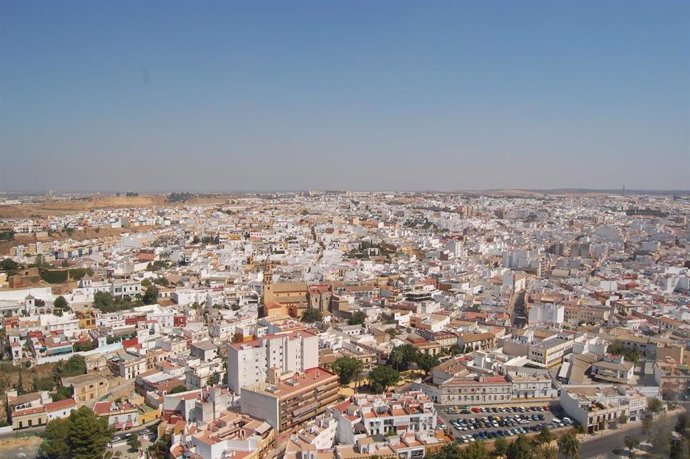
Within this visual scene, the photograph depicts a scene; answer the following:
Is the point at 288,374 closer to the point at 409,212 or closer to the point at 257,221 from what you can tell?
the point at 257,221

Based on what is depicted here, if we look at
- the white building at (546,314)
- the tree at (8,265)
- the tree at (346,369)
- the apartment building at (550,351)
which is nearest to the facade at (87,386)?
the tree at (346,369)

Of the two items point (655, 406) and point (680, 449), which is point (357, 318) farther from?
point (680, 449)

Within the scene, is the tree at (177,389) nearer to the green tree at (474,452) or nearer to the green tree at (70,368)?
the green tree at (70,368)

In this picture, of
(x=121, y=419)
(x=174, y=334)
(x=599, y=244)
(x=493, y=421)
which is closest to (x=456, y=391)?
(x=493, y=421)

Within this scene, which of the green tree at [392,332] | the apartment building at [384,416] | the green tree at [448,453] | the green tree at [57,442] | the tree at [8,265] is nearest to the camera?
the green tree at [448,453]

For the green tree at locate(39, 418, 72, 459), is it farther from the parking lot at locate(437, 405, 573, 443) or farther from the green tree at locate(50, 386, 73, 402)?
the parking lot at locate(437, 405, 573, 443)

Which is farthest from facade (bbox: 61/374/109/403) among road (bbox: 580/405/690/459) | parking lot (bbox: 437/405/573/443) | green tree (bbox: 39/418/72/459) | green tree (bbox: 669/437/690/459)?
green tree (bbox: 669/437/690/459)

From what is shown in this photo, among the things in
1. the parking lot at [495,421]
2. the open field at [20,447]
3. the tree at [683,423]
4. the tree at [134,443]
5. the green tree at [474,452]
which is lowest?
the open field at [20,447]
